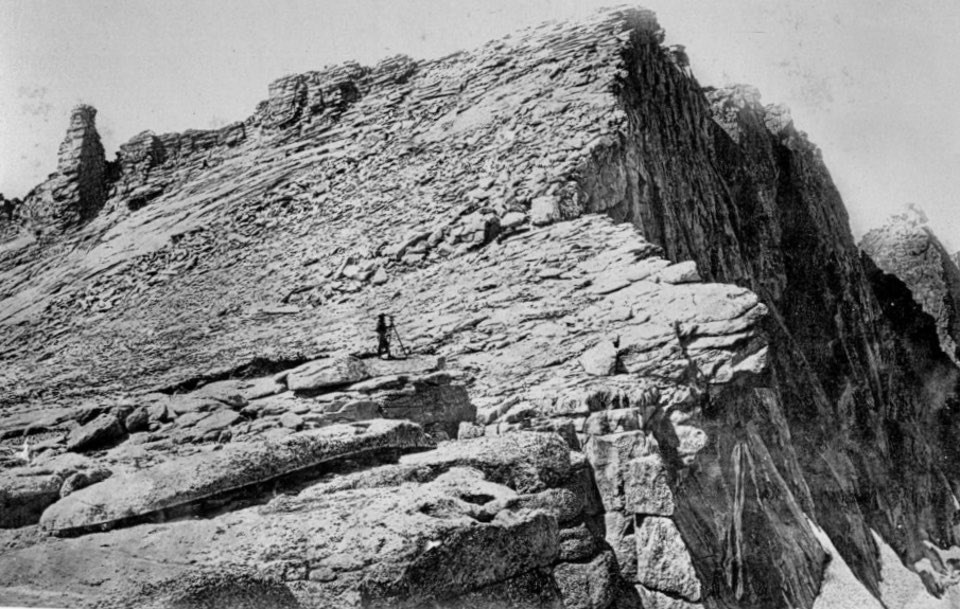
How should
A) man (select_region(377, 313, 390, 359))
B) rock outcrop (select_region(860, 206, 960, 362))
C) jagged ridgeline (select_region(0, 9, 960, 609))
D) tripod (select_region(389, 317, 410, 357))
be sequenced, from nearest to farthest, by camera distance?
jagged ridgeline (select_region(0, 9, 960, 609)) < man (select_region(377, 313, 390, 359)) < tripod (select_region(389, 317, 410, 357)) < rock outcrop (select_region(860, 206, 960, 362))

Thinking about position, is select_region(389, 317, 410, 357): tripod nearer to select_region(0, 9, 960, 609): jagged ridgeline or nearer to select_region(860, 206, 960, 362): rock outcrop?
select_region(0, 9, 960, 609): jagged ridgeline

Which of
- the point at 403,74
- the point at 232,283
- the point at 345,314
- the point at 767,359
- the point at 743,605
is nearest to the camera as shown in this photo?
the point at 743,605

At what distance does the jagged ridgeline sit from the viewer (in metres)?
5.82

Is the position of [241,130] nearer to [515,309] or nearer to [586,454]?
[515,309]

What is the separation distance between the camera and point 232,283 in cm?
1095

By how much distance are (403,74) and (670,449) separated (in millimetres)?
7973

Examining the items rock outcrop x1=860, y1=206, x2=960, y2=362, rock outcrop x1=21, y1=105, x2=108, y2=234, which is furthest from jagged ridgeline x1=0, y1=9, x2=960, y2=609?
rock outcrop x1=860, y1=206, x2=960, y2=362

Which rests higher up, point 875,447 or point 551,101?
point 551,101

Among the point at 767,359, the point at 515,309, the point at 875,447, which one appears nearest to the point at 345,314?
the point at 515,309

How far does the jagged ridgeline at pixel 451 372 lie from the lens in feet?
19.1

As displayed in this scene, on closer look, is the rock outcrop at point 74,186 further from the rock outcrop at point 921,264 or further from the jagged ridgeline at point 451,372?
the rock outcrop at point 921,264

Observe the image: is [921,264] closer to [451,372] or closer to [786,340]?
[786,340]

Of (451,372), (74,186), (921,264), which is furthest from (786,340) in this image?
(74,186)

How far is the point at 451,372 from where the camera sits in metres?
8.40
